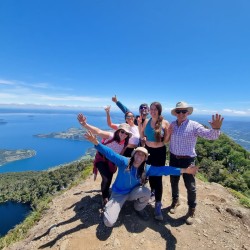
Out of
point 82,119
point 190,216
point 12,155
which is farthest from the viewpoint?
point 12,155

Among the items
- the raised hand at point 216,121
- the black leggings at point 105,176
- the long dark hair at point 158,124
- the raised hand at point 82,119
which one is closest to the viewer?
the raised hand at point 216,121

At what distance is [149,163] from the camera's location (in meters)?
5.65

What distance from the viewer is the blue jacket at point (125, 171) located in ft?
16.6

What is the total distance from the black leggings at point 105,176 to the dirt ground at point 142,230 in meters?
0.77

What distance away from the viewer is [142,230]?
A: 212 inches

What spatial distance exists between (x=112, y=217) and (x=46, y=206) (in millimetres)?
4370

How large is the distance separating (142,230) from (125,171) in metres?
1.61

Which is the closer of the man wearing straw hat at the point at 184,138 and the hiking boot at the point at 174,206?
the man wearing straw hat at the point at 184,138

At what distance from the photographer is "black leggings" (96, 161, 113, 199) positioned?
19.0 ft

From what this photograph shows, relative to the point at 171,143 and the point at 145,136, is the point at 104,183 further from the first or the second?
the point at 171,143

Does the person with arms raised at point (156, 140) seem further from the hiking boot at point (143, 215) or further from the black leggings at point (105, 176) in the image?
the black leggings at point (105, 176)

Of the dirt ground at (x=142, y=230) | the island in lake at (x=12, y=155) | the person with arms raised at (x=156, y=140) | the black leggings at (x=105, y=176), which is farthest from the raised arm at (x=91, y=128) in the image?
the island in lake at (x=12, y=155)

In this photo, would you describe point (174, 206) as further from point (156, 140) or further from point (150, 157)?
point (156, 140)

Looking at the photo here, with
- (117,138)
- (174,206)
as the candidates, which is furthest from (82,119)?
(174,206)
